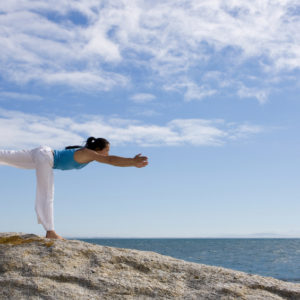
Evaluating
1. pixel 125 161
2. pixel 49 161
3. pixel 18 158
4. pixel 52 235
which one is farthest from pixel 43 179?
pixel 125 161

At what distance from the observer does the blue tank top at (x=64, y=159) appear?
633cm

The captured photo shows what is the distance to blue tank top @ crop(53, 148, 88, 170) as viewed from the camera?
6.33 meters

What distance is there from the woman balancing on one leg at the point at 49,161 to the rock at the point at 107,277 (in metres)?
0.47

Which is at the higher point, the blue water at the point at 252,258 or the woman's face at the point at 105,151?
the woman's face at the point at 105,151

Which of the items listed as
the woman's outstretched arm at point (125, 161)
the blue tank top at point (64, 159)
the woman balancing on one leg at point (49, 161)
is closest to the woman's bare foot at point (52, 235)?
the woman balancing on one leg at point (49, 161)

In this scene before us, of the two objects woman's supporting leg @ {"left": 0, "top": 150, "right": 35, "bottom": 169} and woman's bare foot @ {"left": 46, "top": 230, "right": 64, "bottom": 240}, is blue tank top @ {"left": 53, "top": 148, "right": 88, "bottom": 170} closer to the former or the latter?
woman's supporting leg @ {"left": 0, "top": 150, "right": 35, "bottom": 169}

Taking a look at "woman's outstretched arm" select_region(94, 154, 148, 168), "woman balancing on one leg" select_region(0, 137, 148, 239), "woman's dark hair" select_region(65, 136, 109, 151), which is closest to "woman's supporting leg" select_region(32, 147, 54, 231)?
"woman balancing on one leg" select_region(0, 137, 148, 239)

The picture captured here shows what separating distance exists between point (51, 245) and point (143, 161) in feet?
5.70

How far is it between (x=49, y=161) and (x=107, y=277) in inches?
84.2

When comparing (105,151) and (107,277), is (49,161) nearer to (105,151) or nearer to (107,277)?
(105,151)

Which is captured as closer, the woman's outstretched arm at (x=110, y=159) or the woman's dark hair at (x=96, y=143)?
the woman's outstretched arm at (x=110, y=159)

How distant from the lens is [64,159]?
634 cm

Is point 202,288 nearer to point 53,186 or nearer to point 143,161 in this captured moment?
point 143,161

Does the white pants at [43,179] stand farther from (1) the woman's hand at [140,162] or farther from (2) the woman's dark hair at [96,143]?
(1) the woman's hand at [140,162]
